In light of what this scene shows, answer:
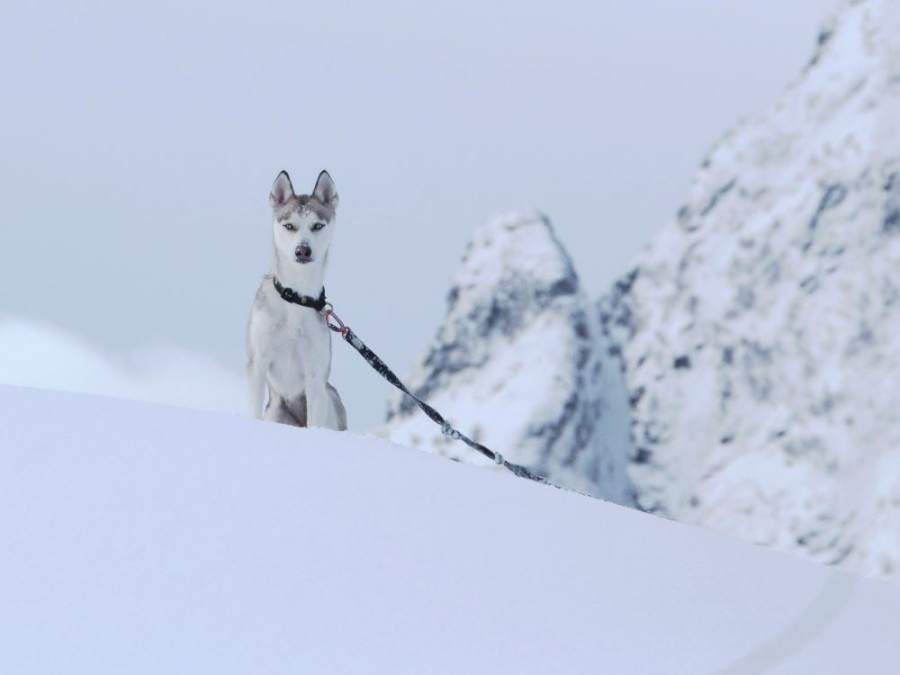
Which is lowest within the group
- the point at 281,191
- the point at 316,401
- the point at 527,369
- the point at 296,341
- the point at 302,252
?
the point at 316,401

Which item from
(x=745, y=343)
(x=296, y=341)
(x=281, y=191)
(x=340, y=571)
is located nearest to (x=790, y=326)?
(x=745, y=343)

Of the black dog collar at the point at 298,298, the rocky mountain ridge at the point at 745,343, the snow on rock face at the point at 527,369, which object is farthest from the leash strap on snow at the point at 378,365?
the snow on rock face at the point at 527,369

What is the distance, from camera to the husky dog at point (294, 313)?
869 centimetres

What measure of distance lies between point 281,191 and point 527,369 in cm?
11171

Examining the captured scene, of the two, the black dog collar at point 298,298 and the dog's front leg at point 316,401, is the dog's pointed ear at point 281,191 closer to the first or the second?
the black dog collar at point 298,298

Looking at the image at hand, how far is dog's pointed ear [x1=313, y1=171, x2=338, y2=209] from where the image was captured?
898 centimetres

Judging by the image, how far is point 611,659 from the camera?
5453mm

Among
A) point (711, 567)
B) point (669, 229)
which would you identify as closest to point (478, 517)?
point (711, 567)

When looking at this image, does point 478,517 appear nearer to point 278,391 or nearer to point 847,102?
point 278,391

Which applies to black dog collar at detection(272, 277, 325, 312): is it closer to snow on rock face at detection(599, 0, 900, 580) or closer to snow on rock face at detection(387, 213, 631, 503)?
snow on rock face at detection(599, 0, 900, 580)

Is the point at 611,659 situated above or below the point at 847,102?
below

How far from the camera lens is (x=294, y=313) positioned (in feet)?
28.5

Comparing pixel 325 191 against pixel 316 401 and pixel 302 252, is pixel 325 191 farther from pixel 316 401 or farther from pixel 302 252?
pixel 316 401

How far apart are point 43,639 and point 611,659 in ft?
7.92
